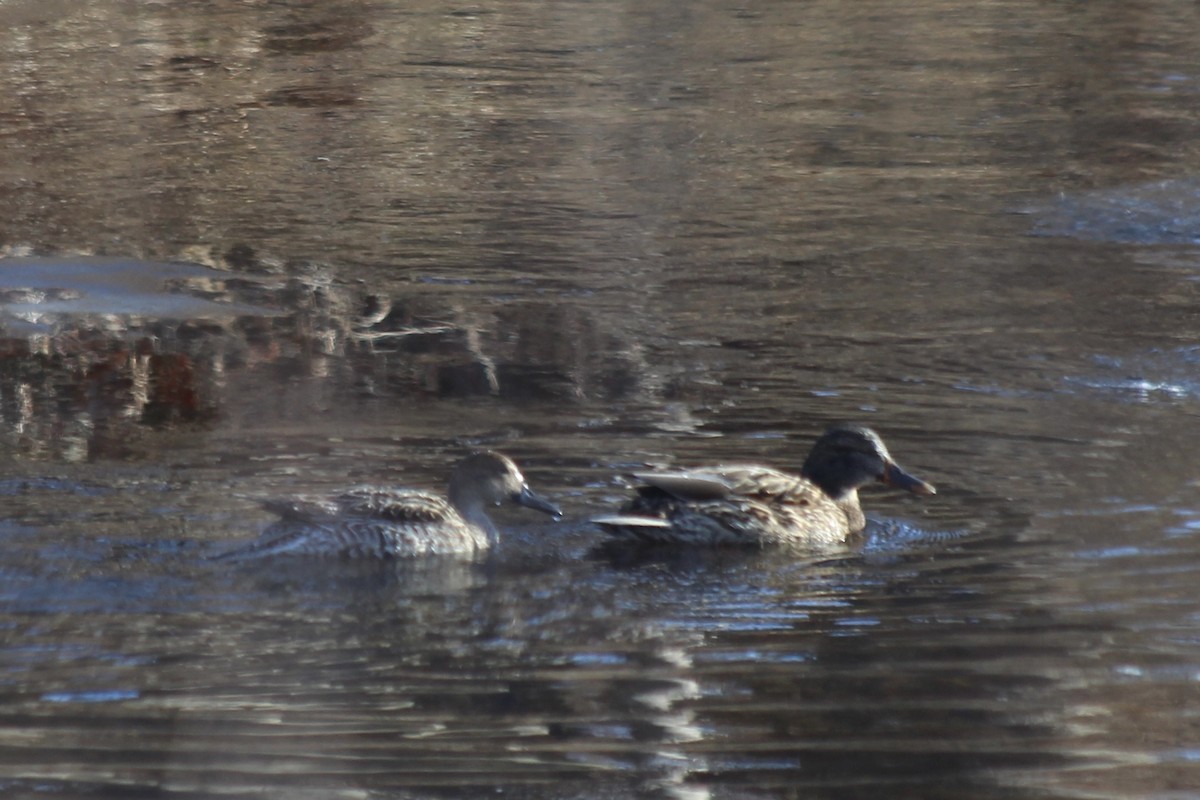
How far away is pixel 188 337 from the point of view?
12.0m

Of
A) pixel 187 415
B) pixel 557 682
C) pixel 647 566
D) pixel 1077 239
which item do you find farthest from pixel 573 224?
pixel 557 682

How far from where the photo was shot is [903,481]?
8.97 metres

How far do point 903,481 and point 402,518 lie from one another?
222 cm

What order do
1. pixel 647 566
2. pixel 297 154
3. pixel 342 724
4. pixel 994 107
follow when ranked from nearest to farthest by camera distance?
1. pixel 342 724
2. pixel 647 566
3. pixel 297 154
4. pixel 994 107

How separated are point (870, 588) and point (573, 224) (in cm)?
829

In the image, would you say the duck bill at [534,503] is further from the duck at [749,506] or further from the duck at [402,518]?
the duck at [749,506]

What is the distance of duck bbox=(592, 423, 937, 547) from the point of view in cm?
854

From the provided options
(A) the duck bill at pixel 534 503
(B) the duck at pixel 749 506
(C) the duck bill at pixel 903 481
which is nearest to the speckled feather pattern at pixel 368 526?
(A) the duck bill at pixel 534 503

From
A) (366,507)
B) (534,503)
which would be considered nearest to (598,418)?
(534,503)

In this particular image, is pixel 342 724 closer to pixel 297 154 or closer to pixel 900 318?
pixel 900 318

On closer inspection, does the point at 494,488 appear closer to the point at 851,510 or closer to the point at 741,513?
the point at 741,513

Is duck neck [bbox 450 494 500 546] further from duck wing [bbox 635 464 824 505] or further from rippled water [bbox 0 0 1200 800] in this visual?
duck wing [bbox 635 464 824 505]

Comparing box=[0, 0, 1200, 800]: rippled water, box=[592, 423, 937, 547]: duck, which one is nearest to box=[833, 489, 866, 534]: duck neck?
box=[592, 423, 937, 547]: duck

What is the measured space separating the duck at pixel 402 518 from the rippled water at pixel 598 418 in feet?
0.41
